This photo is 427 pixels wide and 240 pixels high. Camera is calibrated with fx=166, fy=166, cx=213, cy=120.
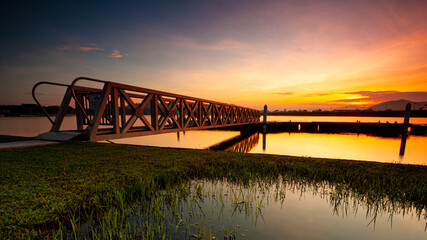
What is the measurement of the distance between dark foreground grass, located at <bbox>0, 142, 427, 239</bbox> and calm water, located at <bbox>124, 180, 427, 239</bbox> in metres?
0.60

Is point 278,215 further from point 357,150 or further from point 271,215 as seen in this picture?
point 357,150

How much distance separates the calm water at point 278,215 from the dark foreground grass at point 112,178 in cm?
60

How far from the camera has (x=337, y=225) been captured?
3.48 metres

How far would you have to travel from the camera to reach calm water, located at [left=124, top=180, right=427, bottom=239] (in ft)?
10.5

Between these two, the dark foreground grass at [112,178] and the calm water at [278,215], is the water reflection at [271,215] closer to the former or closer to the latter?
the calm water at [278,215]

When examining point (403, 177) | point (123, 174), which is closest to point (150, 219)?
point (123, 174)

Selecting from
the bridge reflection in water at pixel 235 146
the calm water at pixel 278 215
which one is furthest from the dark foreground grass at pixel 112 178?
the bridge reflection in water at pixel 235 146

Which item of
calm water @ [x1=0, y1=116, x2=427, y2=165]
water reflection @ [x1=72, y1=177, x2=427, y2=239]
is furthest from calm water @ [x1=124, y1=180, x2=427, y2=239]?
calm water @ [x1=0, y1=116, x2=427, y2=165]

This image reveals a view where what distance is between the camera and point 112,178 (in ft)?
16.1

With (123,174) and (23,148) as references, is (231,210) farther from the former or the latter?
(23,148)

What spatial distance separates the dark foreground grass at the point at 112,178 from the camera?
10.3 ft

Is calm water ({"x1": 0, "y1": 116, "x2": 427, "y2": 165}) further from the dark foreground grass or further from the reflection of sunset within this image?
the dark foreground grass

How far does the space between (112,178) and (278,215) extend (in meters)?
4.63

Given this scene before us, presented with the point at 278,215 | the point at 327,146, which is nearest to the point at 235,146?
the point at 327,146
